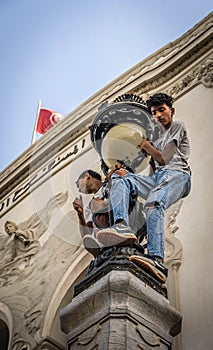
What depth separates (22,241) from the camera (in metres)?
10.3

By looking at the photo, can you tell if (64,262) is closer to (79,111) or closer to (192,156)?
(192,156)

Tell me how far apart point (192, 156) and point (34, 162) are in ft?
16.0

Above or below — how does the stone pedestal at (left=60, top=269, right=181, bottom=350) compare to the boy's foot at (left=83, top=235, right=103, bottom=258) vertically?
below

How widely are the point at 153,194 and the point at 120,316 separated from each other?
1458 millimetres

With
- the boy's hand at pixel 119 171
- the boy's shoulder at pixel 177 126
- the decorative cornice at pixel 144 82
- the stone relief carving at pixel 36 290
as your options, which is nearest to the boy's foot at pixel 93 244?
the boy's hand at pixel 119 171

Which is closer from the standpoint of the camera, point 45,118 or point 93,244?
point 93,244

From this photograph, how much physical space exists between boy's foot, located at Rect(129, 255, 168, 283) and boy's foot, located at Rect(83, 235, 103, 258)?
515 millimetres

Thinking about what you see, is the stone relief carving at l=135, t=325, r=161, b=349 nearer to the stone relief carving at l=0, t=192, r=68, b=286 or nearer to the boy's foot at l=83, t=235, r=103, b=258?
the boy's foot at l=83, t=235, r=103, b=258

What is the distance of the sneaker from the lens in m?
5.52

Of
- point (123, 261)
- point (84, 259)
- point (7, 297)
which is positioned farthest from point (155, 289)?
point (7, 297)

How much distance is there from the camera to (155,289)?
207 inches

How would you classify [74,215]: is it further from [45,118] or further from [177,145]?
[45,118]

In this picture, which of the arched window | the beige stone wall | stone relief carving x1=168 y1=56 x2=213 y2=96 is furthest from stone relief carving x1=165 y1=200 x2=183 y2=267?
stone relief carving x1=168 y1=56 x2=213 y2=96

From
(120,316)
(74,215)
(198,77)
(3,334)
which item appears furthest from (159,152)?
(198,77)
